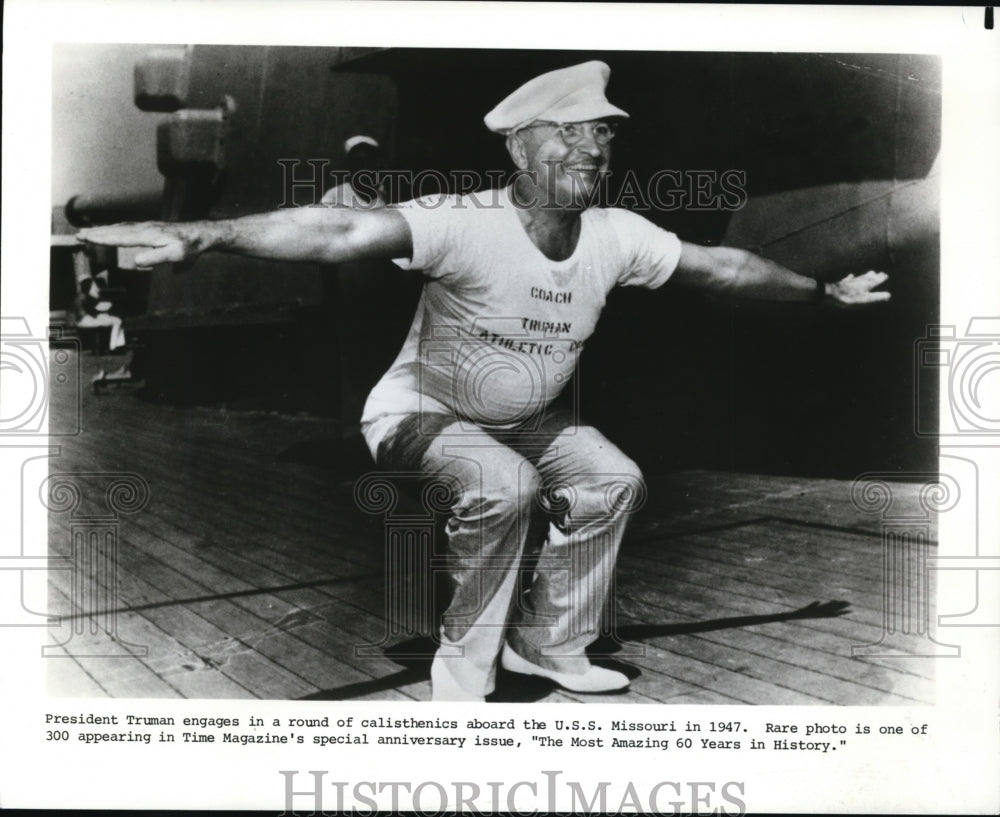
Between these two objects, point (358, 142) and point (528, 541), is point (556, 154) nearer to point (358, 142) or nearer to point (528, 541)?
point (358, 142)

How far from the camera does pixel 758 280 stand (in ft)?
14.0

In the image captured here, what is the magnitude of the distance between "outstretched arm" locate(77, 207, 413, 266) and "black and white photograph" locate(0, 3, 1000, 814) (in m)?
0.01

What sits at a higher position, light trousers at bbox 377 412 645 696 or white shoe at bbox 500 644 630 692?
light trousers at bbox 377 412 645 696

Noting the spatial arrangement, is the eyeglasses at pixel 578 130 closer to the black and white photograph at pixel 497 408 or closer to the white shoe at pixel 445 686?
the black and white photograph at pixel 497 408

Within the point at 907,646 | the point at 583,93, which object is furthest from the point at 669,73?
the point at 907,646

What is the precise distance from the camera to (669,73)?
13.5ft

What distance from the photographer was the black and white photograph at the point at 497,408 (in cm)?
411

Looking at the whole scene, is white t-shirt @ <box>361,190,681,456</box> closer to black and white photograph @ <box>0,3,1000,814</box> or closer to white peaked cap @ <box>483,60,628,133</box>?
black and white photograph @ <box>0,3,1000,814</box>

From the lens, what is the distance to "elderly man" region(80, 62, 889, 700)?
4.09 meters

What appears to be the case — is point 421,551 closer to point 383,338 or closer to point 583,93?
point 383,338

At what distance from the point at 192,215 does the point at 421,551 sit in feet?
4.65
